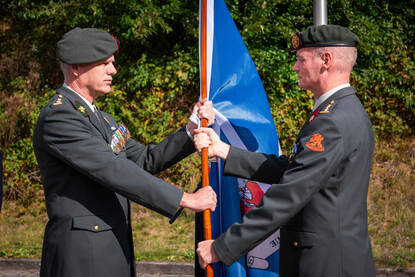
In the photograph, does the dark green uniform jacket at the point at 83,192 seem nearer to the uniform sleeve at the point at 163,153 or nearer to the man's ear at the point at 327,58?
the uniform sleeve at the point at 163,153

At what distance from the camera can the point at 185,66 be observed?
27.7 feet

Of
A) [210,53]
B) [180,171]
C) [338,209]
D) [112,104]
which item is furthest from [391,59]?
Result: [338,209]

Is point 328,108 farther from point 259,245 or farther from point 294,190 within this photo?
point 259,245

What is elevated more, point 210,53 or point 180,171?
point 210,53

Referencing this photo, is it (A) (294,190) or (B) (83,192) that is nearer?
(A) (294,190)

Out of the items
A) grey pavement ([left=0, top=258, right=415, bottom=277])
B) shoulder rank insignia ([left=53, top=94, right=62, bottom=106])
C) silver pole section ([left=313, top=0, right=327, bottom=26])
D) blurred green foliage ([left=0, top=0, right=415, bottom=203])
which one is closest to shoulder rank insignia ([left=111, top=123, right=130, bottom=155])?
shoulder rank insignia ([left=53, top=94, right=62, bottom=106])

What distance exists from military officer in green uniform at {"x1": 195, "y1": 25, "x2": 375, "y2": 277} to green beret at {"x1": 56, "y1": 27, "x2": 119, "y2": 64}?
1.18 metres

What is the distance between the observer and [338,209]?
2025 millimetres

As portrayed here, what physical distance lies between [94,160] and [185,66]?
6462 mm

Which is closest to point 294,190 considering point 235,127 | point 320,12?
point 235,127

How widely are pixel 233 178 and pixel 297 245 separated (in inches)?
34.0

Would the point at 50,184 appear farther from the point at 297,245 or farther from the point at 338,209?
the point at 338,209

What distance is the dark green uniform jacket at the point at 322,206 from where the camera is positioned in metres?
1.97

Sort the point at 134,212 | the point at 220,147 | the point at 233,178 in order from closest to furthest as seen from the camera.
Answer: the point at 220,147 → the point at 233,178 → the point at 134,212
